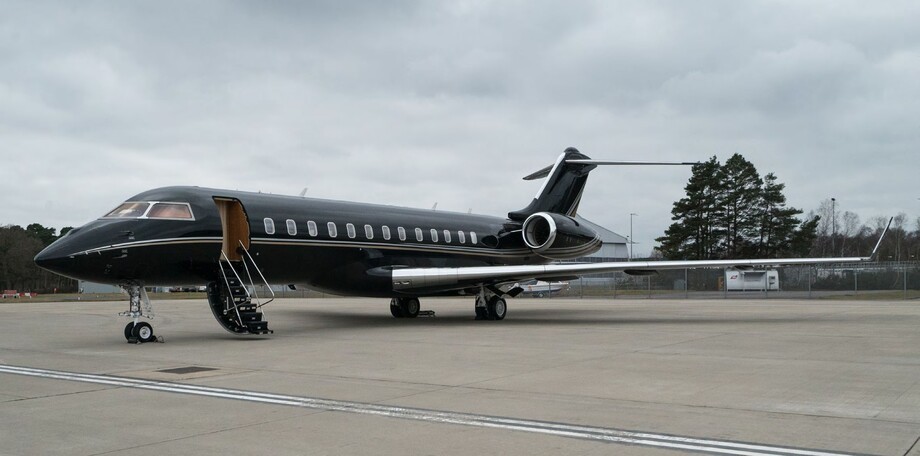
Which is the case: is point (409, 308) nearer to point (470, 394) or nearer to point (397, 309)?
point (397, 309)

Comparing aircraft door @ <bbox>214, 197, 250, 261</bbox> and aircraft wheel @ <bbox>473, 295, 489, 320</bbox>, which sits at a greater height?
aircraft door @ <bbox>214, 197, 250, 261</bbox>

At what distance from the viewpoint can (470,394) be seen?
8.67 metres

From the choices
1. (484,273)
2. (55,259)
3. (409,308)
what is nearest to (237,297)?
(55,259)

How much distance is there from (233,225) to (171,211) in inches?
69.0

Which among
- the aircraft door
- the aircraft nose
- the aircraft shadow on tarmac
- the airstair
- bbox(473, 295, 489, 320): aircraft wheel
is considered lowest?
the aircraft shadow on tarmac

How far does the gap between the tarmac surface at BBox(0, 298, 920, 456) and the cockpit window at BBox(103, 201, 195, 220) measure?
2.68 m

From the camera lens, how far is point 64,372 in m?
10.9

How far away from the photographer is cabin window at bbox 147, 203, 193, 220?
15844 millimetres

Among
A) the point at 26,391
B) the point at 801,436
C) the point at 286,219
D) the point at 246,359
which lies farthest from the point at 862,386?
the point at 286,219

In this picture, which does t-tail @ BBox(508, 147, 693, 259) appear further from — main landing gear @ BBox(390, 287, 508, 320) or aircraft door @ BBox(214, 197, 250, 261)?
aircraft door @ BBox(214, 197, 250, 261)

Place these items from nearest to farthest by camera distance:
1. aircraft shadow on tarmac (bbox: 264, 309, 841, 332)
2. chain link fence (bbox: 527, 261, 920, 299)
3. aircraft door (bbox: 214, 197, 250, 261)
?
aircraft door (bbox: 214, 197, 250, 261) < aircraft shadow on tarmac (bbox: 264, 309, 841, 332) < chain link fence (bbox: 527, 261, 920, 299)

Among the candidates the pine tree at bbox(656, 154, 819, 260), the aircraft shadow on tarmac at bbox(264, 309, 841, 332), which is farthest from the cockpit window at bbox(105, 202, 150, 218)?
the pine tree at bbox(656, 154, 819, 260)

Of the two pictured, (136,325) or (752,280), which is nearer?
(136,325)

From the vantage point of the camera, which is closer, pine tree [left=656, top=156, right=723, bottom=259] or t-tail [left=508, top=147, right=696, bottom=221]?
t-tail [left=508, top=147, right=696, bottom=221]
